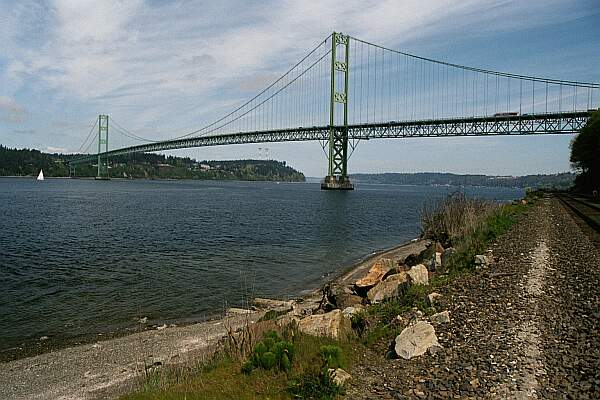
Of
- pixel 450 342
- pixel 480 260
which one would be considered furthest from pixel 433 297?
pixel 480 260

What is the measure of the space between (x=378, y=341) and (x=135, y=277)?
1096 cm

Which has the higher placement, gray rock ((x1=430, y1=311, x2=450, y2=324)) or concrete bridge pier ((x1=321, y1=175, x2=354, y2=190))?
concrete bridge pier ((x1=321, y1=175, x2=354, y2=190))

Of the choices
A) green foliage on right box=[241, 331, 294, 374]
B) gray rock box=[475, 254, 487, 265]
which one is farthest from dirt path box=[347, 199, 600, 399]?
green foliage on right box=[241, 331, 294, 374]

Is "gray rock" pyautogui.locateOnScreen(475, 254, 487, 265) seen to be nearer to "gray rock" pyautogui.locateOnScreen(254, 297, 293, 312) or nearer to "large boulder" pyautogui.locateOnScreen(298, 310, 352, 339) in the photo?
"large boulder" pyautogui.locateOnScreen(298, 310, 352, 339)

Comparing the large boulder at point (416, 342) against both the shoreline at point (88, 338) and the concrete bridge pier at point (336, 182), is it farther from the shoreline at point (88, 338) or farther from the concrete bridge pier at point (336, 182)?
the concrete bridge pier at point (336, 182)

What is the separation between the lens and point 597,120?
123ft

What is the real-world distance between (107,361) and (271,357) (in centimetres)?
425

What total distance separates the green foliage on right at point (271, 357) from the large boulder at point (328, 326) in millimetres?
936

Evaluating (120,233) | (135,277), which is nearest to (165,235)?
(120,233)

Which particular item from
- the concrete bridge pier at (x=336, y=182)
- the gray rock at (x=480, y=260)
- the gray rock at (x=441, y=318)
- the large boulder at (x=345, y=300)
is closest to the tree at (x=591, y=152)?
the gray rock at (x=480, y=260)

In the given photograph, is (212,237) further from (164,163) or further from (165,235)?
(164,163)

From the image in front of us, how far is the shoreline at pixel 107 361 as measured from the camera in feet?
22.9

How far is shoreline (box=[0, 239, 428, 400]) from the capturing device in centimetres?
698

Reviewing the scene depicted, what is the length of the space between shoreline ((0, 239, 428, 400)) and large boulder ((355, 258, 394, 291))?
2509 millimetres
